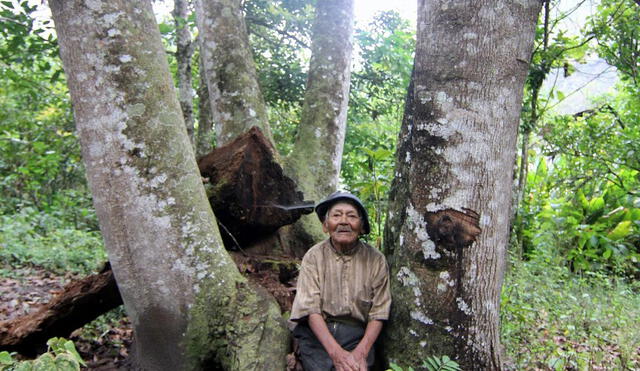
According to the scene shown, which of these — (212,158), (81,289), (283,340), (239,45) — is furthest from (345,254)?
(239,45)

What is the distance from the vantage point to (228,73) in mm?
5340

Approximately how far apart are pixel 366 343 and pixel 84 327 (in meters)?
3.25

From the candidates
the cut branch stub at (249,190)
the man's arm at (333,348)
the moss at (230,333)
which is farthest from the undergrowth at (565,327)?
the cut branch stub at (249,190)

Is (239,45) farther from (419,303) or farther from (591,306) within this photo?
(591,306)

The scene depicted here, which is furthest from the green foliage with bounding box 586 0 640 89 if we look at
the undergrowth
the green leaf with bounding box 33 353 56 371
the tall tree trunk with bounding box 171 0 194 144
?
the green leaf with bounding box 33 353 56 371

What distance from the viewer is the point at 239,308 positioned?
3287 millimetres

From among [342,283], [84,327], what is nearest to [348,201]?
[342,283]

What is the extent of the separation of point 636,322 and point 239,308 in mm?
4079

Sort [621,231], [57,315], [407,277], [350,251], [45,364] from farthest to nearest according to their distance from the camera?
[621,231] < [57,315] < [350,251] < [407,277] < [45,364]

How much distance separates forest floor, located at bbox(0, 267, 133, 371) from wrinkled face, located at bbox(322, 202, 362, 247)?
206 cm

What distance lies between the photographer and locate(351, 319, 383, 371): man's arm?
2928 mm

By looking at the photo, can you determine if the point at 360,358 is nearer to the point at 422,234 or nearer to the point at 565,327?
the point at 422,234

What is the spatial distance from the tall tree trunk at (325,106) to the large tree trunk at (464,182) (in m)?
2.40

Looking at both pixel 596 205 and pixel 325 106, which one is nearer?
pixel 325 106
